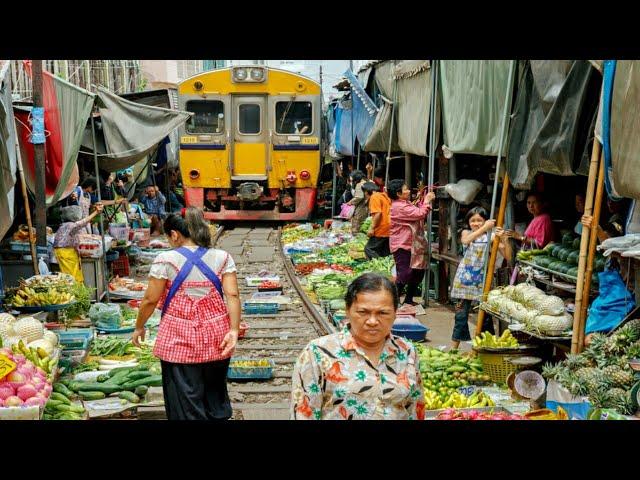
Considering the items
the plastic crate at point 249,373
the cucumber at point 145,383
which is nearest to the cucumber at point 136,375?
the cucumber at point 145,383

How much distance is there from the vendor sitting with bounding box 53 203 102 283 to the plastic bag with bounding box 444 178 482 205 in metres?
4.55

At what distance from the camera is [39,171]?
10047 mm

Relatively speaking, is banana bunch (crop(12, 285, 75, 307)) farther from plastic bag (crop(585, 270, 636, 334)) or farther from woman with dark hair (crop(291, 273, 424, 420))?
woman with dark hair (crop(291, 273, 424, 420))

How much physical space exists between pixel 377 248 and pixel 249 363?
17.0 ft

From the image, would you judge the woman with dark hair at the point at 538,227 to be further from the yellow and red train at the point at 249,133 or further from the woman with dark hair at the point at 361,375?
the yellow and red train at the point at 249,133

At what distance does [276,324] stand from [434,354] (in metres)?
3.51

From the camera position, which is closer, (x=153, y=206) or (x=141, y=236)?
(x=141, y=236)

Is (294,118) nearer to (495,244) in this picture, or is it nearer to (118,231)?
(118,231)

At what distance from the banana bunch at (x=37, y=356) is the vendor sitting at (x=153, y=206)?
1316 cm

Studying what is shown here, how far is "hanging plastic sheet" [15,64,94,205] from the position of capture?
1061 centimetres

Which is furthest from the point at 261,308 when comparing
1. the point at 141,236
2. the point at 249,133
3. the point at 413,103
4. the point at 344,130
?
the point at 344,130
